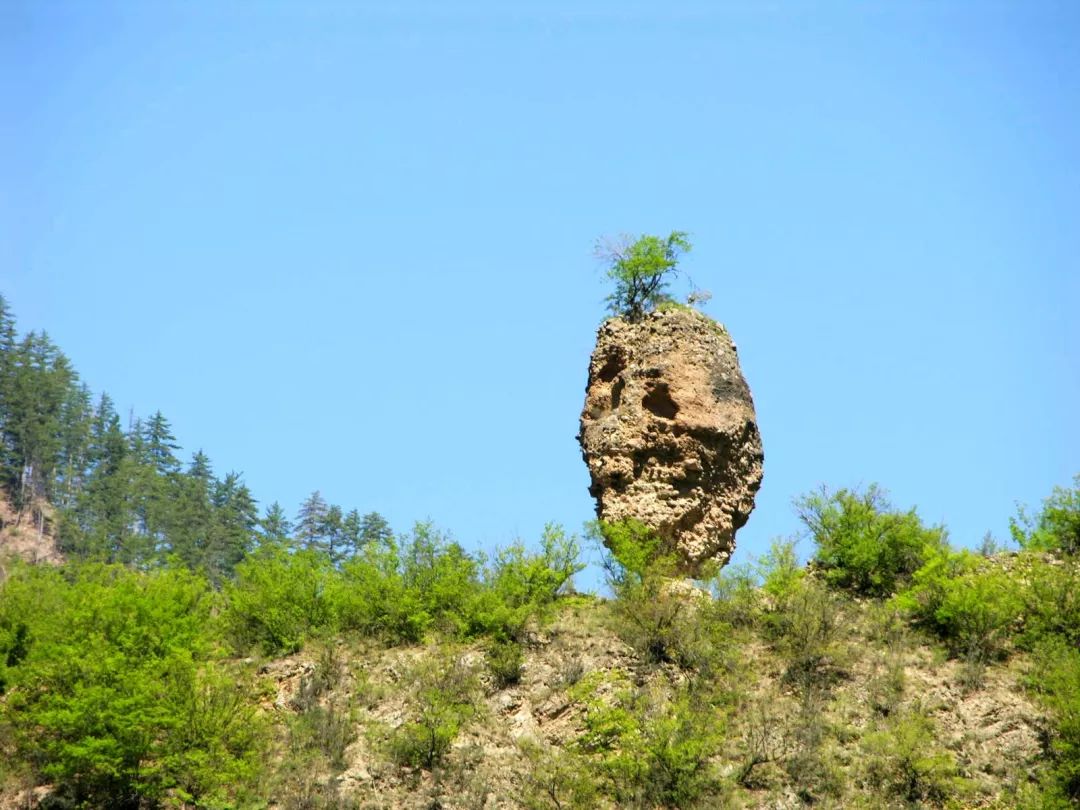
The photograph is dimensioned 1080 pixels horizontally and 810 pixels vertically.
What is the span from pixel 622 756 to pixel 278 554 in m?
10.5

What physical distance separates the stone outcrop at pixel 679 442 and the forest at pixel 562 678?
73cm

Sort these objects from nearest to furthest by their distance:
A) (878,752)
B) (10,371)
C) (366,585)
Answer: (878,752) → (366,585) → (10,371)

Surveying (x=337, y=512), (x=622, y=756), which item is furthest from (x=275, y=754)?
(x=337, y=512)

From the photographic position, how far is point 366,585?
31688 mm

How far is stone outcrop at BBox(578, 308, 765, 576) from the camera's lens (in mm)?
31766

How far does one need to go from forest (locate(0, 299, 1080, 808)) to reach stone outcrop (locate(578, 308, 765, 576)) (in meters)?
0.73

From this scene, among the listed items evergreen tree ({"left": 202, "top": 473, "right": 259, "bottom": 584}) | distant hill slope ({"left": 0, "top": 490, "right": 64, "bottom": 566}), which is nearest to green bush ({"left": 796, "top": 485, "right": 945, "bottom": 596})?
evergreen tree ({"left": 202, "top": 473, "right": 259, "bottom": 584})

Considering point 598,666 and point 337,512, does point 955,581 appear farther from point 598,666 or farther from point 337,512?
point 337,512

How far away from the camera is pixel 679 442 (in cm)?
3178

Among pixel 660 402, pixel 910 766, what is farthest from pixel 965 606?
pixel 660 402

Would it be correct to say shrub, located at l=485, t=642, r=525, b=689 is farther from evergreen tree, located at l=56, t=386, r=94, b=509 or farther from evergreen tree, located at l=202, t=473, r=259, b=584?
evergreen tree, located at l=56, t=386, r=94, b=509

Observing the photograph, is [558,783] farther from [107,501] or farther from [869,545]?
[107,501]

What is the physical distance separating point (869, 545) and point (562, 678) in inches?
292

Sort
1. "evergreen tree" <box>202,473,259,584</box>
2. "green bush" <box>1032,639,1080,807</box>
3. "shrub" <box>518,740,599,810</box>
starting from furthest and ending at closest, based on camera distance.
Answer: "evergreen tree" <box>202,473,259,584</box>
"shrub" <box>518,740,599,810</box>
"green bush" <box>1032,639,1080,807</box>
